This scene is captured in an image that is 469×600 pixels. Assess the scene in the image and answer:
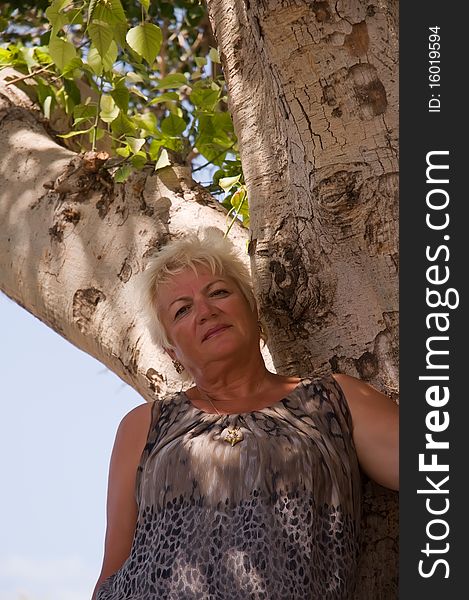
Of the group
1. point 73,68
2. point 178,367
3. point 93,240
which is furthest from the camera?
point 73,68

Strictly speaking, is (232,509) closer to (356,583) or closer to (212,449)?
(212,449)

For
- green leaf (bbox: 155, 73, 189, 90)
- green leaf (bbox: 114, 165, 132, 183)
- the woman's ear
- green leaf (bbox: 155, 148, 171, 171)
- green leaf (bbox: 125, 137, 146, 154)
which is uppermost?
green leaf (bbox: 155, 73, 189, 90)

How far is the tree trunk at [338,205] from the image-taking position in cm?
225

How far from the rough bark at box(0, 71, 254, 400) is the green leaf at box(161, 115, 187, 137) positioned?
0.29 m

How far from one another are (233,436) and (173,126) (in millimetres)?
1283

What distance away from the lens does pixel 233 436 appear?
2137 millimetres

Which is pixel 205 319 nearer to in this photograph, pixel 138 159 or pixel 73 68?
pixel 138 159

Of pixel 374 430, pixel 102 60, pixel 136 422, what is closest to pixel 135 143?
pixel 102 60

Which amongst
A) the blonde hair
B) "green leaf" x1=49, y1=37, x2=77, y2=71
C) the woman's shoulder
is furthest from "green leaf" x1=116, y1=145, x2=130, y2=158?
the woman's shoulder

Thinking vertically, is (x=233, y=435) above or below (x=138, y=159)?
below

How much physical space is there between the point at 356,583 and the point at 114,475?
54 centimetres

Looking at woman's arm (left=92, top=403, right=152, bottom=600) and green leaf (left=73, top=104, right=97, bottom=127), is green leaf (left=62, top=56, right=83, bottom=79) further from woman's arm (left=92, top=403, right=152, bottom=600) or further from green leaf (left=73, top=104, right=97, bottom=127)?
woman's arm (left=92, top=403, right=152, bottom=600)

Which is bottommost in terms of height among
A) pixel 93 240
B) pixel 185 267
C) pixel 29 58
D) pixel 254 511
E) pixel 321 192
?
pixel 254 511

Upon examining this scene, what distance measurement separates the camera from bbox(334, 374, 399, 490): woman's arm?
209cm
